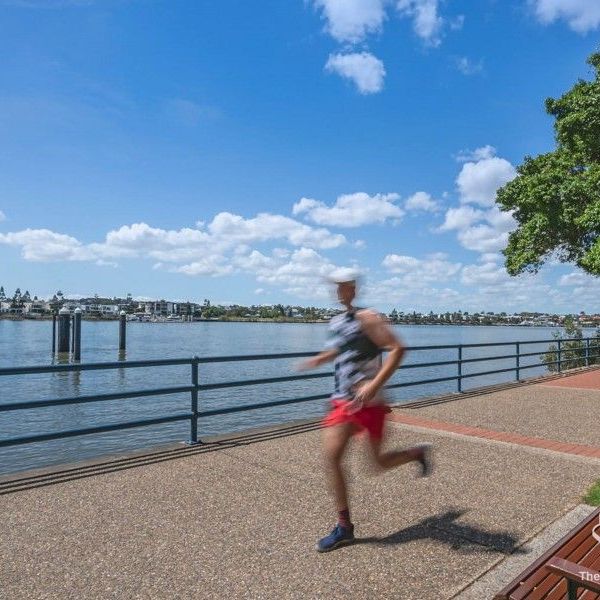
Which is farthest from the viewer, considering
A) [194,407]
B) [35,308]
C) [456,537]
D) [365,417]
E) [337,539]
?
[35,308]

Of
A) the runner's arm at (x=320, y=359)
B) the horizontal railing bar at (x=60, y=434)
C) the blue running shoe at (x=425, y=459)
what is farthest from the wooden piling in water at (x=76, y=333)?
the blue running shoe at (x=425, y=459)

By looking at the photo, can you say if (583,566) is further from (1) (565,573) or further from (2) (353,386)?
(2) (353,386)

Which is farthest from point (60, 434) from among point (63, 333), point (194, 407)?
point (63, 333)

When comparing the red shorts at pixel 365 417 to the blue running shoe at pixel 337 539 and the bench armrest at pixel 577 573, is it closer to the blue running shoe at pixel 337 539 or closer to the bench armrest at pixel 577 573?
the blue running shoe at pixel 337 539

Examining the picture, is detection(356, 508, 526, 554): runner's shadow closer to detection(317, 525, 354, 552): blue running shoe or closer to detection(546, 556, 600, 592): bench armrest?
detection(317, 525, 354, 552): blue running shoe

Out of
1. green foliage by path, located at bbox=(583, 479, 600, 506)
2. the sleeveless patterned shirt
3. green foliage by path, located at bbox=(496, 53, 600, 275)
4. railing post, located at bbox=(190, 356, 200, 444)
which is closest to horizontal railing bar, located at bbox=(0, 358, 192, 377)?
railing post, located at bbox=(190, 356, 200, 444)

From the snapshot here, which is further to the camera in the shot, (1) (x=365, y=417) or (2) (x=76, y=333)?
(2) (x=76, y=333)

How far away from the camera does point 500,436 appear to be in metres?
7.34

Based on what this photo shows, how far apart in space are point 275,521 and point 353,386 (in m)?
1.33

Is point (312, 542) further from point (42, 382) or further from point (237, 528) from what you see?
point (42, 382)

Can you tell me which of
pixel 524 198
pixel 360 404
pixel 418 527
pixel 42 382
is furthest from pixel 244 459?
pixel 42 382

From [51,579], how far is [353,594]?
1.78 m

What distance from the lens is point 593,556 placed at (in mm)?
2822

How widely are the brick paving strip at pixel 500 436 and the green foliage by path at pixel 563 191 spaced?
9.27 metres
